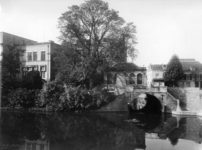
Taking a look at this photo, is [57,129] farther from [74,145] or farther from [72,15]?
[72,15]

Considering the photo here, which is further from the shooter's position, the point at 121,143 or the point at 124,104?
the point at 124,104

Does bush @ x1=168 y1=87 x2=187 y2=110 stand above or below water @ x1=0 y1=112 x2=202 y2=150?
above

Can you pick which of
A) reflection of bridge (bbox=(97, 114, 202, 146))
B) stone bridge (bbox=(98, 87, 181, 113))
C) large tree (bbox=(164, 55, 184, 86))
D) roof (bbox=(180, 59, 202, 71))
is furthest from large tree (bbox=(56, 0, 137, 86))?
roof (bbox=(180, 59, 202, 71))

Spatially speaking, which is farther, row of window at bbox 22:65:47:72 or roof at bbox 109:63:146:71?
row of window at bbox 22:65:47:72

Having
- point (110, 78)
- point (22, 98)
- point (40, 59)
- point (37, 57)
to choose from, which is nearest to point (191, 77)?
point (110, 78)

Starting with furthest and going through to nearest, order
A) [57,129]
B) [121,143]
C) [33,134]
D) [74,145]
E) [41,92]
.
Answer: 1. [41,92]
2. [57,129]
3. [33,134]
4. [121,143]
5. [74,145]

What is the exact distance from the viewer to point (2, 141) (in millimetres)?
14289

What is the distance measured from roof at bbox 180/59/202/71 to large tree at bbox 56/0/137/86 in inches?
540

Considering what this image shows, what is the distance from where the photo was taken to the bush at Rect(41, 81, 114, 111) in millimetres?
28812

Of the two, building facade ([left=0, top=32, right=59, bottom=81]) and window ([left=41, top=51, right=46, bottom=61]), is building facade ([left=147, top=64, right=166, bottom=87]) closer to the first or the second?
building facade ([left=0, top=32, right=59, bottom=81])

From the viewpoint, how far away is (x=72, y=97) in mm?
28750

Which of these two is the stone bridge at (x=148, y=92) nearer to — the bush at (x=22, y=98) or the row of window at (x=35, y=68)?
the bush at (x=22, y=98)

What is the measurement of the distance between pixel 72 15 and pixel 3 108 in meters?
18.5

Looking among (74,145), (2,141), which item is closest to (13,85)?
(2,141)
